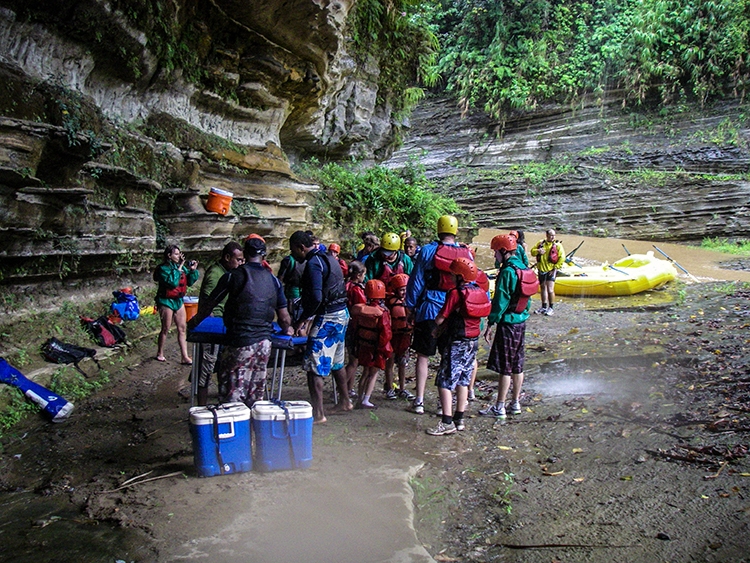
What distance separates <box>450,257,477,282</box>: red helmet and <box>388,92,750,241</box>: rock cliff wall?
24676mm

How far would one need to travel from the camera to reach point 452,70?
3794 cm

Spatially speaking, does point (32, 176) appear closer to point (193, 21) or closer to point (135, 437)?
point (135, 437)

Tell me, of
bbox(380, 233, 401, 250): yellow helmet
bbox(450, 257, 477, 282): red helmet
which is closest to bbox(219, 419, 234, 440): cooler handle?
bbox(450, 257, 477, 282): red helmet

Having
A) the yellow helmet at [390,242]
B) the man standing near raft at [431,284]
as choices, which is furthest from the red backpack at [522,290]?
the yellow helmet at [390,242]

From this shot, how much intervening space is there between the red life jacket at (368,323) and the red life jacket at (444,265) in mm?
705

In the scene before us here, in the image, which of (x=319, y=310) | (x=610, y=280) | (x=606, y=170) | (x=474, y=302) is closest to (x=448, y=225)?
(x=474, y=302)

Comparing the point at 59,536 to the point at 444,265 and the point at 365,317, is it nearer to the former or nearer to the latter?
the point at 365,317

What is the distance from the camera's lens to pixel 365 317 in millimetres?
6074

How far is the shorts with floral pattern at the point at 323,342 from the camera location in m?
5.37

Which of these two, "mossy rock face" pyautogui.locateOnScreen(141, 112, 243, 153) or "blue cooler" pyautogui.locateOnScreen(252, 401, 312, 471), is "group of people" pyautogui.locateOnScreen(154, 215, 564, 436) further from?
"mossy rock face" pyautogui.locateOnScreen(141, 112, 243, 153)

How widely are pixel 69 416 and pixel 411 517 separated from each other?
3864 millimetres

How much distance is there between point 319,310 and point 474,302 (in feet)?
4.70

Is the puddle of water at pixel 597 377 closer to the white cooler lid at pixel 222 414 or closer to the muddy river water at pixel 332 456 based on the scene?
the muddy river water at pixel 332 456

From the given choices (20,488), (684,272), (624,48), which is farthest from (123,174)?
(624,48)
